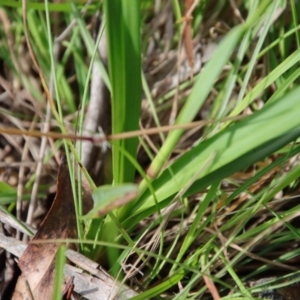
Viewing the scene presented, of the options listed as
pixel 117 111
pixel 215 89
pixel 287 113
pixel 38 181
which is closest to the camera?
pixel 287 113

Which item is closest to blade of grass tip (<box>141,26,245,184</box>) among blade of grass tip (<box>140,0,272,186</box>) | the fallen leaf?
blade of grass tip (<box>140,0,272,186</box>)

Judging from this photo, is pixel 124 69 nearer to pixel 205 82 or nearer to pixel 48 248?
pixel 205 82

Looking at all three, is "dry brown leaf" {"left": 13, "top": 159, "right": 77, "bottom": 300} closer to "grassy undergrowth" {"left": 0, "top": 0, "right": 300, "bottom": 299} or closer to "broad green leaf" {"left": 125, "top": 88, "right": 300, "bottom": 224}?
"grassy undergrowth" {"left": 0, "top": 0, "right": 300, "bottom": 299}

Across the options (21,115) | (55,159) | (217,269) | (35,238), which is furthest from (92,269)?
(21,115)

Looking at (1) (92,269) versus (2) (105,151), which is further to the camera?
(2) (105,151)

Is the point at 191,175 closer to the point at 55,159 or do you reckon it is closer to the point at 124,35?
the point at 124,35
